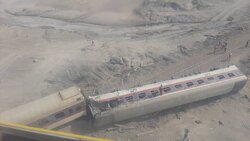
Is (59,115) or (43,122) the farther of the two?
(59,115)

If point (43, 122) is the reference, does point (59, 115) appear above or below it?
above

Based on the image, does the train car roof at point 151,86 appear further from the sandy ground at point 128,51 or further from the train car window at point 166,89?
the sandy ground at point 128,51

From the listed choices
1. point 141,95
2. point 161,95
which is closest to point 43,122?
point 141,95

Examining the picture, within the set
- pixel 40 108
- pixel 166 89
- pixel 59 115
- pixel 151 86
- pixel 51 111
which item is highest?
pixel 40 108

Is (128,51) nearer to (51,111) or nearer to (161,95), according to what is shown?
(161,95)

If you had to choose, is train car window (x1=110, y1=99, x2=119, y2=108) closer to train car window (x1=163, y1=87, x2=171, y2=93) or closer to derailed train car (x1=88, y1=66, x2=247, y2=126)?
derailed train car (x1=88, y1=66, x2=247, y2=126)

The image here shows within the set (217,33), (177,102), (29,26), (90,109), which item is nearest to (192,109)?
(177,102)

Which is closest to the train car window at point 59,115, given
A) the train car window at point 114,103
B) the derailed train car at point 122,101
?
the derailed train car at point 122,101
